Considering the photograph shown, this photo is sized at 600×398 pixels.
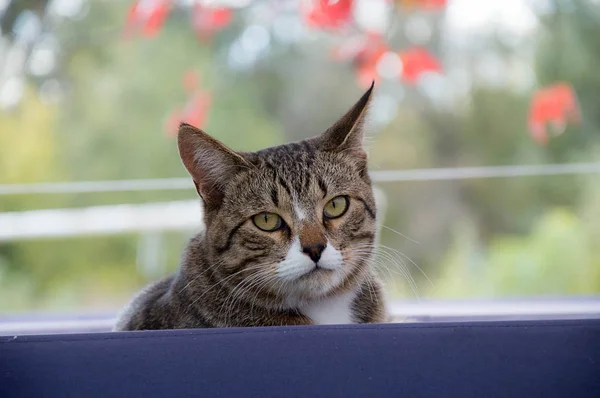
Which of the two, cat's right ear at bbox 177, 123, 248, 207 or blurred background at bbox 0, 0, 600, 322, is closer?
cat's right ear at bbox 177, 123, 248, 207

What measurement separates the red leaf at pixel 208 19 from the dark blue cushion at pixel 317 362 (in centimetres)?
234

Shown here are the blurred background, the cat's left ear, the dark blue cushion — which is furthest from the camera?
the blurred background

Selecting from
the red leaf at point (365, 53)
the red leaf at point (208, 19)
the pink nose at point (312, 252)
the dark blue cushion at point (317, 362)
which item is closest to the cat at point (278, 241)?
the pink nose at point (312, 252)

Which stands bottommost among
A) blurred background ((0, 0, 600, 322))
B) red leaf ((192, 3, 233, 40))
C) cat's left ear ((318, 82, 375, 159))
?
blurred background ((0, 0, 600, 322))

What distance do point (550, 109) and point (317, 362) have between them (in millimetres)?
2454

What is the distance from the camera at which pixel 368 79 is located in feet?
9.41

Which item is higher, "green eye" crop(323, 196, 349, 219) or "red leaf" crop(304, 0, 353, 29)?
"red leaf" crop(304, 0, 353, 29)

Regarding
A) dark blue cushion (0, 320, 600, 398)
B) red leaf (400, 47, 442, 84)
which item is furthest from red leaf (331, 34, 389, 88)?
dark blue cushion (0, 320, 600, 398)

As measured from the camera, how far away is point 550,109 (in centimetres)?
300

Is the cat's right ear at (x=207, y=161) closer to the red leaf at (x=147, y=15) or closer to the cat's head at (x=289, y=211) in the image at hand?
the cat's head at (x=289, y=211)

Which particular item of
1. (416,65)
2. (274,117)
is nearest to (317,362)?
(416,65)

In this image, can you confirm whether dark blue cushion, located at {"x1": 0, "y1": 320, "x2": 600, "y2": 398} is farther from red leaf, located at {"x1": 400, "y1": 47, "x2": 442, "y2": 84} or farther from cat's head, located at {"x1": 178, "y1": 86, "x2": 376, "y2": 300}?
red leaf, located at {"x1": 400, "y1": 47, "x2": 442, "y2": 84}

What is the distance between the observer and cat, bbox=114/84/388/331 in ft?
3.71

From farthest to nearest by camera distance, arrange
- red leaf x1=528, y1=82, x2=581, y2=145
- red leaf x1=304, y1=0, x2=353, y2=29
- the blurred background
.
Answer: the blurred background < red leaf x1=528, y1=82, x2=581, y2=145 < red leaf x1=304, y1=0, x2=353, y2=29
